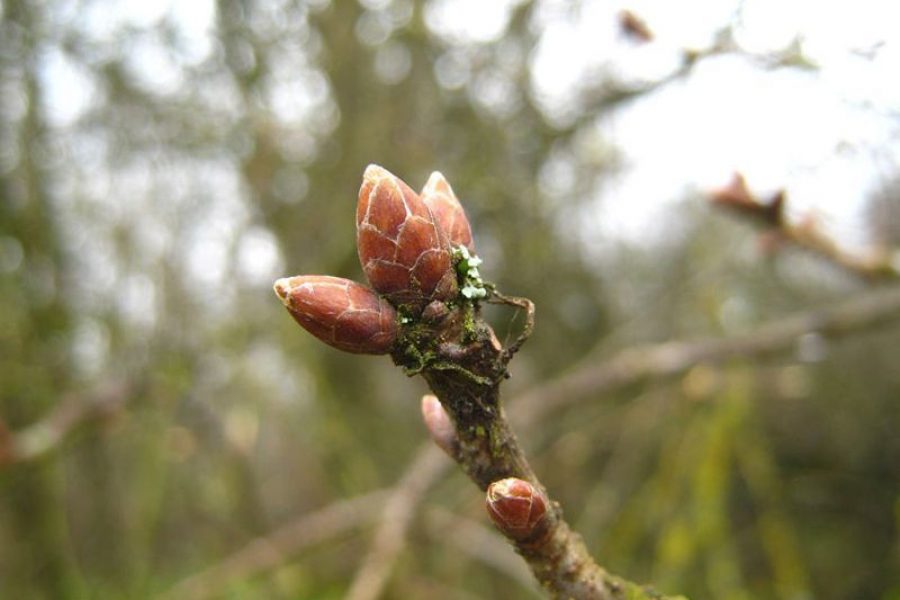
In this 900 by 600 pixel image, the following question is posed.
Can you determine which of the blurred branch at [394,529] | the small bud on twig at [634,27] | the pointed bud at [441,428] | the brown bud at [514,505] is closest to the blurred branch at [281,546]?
the blurred branch at [394,529]

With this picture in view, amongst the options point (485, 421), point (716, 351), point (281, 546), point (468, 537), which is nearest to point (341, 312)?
point (485, 421)

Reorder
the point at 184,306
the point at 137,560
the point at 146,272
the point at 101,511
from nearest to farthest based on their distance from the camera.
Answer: the point at 137,560, the point at 184,306, the point at 146,272, the point at 101,511

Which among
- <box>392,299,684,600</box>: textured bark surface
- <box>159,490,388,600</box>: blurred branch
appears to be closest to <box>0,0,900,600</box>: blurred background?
<box>159,490,388,600</box>: blurred branch

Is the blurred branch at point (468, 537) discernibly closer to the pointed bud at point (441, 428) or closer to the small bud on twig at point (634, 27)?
the small bud on twig at point (634, 27)

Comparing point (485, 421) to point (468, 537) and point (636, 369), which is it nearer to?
point (636, 369)

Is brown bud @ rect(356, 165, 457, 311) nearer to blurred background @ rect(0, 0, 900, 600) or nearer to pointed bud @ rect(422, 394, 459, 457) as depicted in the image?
pointed bud @ rect(422, 394, 459, 457)

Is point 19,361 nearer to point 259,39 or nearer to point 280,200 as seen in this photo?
point 280,200

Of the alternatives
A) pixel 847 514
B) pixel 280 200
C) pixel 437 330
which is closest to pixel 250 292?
pixel 280 200
